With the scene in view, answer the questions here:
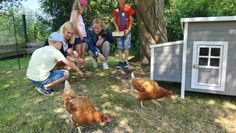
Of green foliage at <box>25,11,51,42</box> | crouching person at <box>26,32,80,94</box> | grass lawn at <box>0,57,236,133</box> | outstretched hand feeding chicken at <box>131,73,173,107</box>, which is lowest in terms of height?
grass lawn at <box>0,57,236,133</box>

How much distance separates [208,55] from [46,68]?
2518 mm

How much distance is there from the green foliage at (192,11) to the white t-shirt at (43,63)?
690 centimetres

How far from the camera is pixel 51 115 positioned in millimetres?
4281

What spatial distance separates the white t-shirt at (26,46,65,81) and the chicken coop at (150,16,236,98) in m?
1.95

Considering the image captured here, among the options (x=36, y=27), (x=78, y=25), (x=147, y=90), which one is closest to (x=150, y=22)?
(x=78, y=25)

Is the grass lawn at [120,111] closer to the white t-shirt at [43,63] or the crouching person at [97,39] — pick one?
the white t-shirt at [43,63]

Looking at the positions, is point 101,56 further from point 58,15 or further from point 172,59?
point 58,15

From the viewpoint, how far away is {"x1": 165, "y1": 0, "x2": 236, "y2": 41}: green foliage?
1126 centimetres

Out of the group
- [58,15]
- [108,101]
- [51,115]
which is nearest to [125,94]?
[108,101]

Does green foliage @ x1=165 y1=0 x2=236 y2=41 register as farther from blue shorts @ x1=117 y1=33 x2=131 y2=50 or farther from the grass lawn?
the grass lawn

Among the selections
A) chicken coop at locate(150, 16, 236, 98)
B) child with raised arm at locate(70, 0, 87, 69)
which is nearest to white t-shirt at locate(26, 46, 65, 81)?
child with raised arm at locate(70, 0, 87, 69)

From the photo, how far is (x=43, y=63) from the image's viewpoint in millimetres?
5035

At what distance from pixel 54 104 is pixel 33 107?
302mm

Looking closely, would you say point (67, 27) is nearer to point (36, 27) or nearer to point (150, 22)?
point (150, 22)
